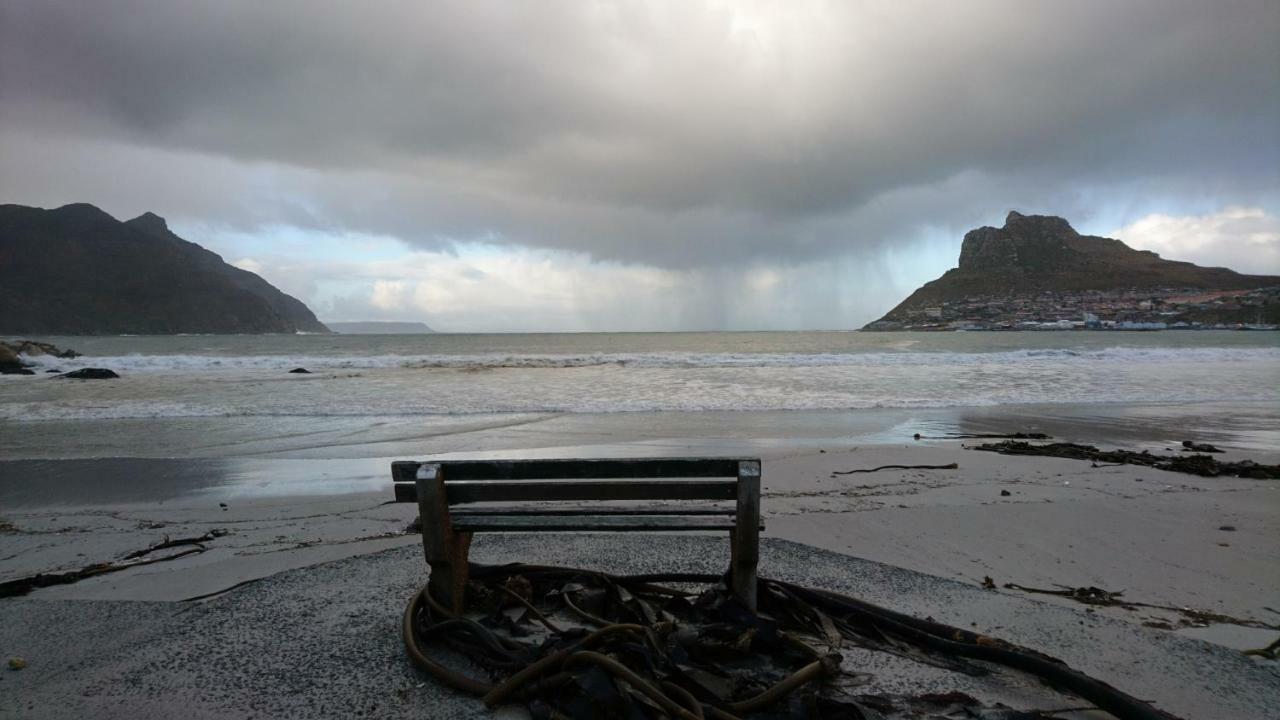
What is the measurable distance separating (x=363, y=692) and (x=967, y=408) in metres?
16.0

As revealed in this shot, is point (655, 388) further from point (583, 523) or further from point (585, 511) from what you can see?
point (583, 523)

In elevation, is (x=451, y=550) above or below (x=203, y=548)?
above

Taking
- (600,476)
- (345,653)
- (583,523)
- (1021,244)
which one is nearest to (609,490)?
(600,476)

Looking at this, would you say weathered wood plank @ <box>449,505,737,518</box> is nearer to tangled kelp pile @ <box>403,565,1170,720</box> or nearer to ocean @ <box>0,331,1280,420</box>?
tangled kelp pile @ <box>403,565,1170,720</box>

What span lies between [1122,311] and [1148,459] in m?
99.1

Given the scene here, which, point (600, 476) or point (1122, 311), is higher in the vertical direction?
point (1122, 311)

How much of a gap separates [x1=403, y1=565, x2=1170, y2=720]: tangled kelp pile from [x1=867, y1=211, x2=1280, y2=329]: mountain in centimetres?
10804

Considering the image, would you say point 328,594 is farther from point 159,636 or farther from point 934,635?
point 934,635

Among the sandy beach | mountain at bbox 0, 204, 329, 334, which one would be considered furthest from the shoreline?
mountain at bbox 0, 204, 329, 334

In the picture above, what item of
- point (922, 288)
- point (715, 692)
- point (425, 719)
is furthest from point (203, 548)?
point (922, 288)

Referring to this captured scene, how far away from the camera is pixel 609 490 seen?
338 centimetres

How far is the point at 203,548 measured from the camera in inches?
217

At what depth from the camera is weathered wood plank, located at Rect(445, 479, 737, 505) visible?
11.0 ft

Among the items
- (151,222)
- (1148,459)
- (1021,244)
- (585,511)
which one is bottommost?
Result: (1148,459)
